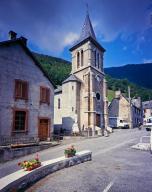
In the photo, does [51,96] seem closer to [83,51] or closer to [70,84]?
[70,84]

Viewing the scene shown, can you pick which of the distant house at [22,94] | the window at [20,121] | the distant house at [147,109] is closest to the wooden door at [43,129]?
the distant house at [22,94]

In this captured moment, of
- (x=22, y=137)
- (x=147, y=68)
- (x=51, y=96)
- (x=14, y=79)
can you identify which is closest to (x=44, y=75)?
(x=51, y=96)

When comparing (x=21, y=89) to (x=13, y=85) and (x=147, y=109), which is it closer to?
(x=13, y=85)

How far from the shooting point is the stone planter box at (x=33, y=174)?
21.2 ft

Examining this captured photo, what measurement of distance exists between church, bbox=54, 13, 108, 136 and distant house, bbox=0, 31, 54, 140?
29.1ft

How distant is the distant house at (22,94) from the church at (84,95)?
888 centimetres

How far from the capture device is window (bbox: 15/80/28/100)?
1941 cm

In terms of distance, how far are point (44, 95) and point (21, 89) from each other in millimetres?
3359

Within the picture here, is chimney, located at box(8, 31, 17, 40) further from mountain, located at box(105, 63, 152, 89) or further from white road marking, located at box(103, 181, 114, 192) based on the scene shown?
mountain, located at box(105, 63, 152, 89)

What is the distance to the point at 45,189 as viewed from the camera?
7348mm

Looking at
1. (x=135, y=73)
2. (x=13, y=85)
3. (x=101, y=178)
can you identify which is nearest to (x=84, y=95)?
(x=13, y=85)

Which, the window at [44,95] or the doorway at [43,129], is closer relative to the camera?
the doorway at [43,129]

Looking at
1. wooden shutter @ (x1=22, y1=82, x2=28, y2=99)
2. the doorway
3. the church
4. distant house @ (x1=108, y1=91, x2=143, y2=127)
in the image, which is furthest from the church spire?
distant house @ (x1=108, y1=91, x2=143, y2=127)

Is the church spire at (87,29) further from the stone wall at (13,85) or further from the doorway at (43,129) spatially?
the doorway at (43,129)
